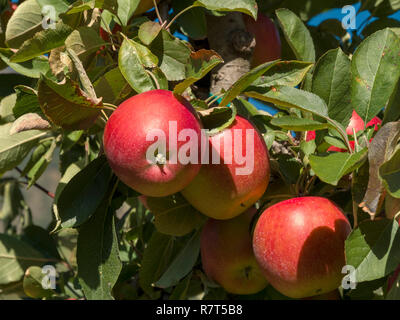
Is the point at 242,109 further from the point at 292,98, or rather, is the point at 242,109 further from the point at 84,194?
the point at 84,194

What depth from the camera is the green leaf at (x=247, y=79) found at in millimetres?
764

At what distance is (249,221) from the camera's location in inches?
40.2

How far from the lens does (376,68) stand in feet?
2.96

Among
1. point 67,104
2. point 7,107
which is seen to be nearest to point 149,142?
point 67,104

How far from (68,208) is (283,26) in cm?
48

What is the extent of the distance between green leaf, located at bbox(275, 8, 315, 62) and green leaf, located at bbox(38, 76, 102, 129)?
1.22 feet

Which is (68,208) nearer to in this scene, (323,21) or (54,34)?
(54,34)

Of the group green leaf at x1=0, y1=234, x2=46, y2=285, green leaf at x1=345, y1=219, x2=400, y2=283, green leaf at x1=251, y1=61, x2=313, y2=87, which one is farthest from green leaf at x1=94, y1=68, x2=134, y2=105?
green leaf at x1=0, y1=234, x2=46, y2=285

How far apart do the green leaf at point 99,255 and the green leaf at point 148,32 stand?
0.27m

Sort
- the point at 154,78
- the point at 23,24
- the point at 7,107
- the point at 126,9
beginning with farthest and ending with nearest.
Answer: the point at 7,107 < the point at 23,24 < the point at 126,9 < the point at 154,78

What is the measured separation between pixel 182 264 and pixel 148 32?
430 mm

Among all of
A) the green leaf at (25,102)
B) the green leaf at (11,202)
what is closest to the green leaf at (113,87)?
the green leaf at (25,102)

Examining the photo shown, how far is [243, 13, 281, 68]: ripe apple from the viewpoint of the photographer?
1300mm

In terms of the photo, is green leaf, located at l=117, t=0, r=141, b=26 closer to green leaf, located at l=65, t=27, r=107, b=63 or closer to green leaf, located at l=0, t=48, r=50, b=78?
green leaf, located at l=65, t=27, r=107, b=63
